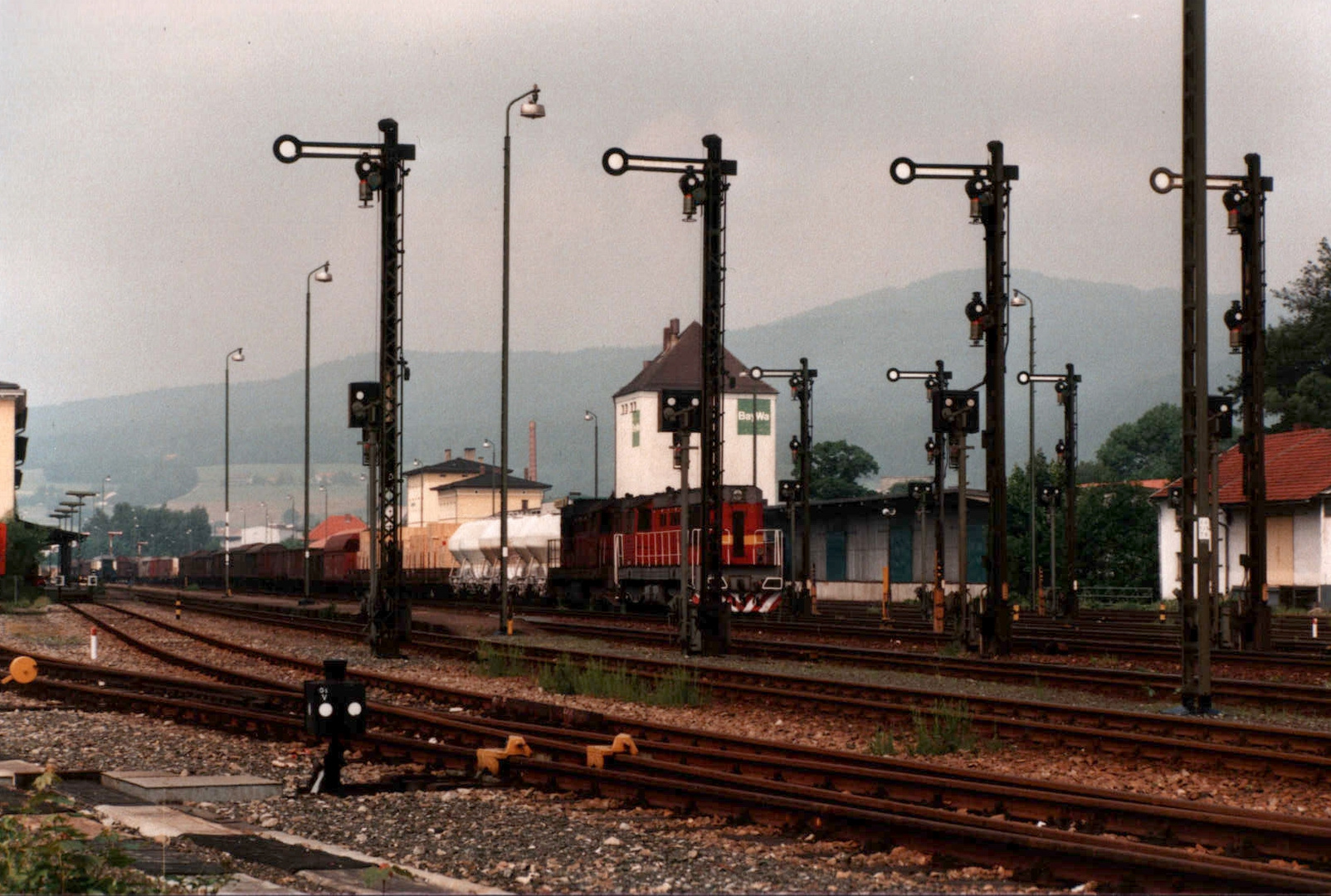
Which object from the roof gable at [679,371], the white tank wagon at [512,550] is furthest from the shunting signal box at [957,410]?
the roof gable at [679,371]

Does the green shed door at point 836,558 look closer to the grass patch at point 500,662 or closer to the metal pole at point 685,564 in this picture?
→ the metal pole at point 685,564

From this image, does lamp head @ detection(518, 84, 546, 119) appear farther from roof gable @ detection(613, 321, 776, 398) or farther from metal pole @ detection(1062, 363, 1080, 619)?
roof gable @ detection(613, 321, 776, 398)

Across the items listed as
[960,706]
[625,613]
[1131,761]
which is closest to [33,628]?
[625,613]

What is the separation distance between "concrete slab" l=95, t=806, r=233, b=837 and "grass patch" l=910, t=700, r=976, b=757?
7.03 metres

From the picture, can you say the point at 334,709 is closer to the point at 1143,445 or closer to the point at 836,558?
the point at 836,558

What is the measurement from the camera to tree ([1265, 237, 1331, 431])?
8738cm

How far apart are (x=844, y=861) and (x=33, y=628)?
38351 mm

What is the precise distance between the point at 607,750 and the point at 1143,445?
6902 inches

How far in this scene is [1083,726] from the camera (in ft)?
56.0

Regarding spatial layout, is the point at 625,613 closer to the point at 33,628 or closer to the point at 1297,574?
the point at 33,628

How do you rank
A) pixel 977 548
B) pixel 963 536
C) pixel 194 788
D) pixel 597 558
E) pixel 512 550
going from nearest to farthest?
pixel 194 788 < pixel 963 536 < pixel 597 558 < pixel 512 550 < pixel 977 548

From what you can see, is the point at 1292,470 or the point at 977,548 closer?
the point at 1292,470

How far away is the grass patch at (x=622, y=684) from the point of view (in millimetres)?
20531

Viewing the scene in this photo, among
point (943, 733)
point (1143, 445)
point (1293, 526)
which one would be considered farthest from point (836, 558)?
point (1143, 445)
